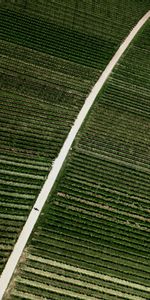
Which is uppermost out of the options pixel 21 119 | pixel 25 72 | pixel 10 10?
pixel 10 10

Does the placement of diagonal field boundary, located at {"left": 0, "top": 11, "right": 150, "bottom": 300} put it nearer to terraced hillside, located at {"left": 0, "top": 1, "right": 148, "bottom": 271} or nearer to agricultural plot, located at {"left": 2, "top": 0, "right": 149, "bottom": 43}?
terraced hillside, located at {"left": 0, "top": 1, "right": 148, "bottom": 271}

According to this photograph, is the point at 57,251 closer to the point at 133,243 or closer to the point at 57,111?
the point at 133,243

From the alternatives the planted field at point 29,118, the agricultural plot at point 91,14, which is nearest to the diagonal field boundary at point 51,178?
the planted field at point 29,118

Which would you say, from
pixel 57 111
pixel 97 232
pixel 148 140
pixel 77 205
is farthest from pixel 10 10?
pixel 97 232

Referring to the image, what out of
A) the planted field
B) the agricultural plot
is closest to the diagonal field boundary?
the planted field

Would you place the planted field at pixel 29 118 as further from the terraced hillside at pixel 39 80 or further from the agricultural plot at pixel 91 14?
the agricultural plot at pixel 91 14

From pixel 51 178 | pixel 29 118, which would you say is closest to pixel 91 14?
pixel 29 118

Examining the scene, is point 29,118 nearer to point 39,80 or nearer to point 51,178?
point 39,80
